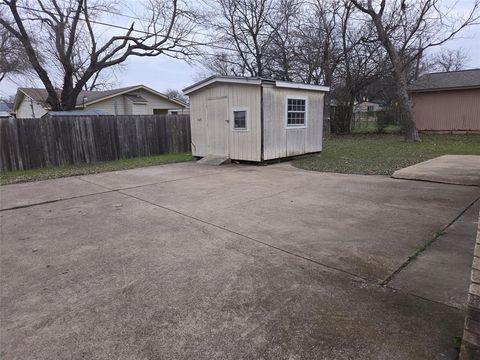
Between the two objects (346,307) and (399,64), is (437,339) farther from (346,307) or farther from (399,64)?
(399,64)

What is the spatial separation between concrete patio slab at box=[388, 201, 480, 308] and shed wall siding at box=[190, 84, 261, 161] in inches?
245

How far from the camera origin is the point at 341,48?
1991cm

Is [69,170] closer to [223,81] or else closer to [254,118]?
[223,81]

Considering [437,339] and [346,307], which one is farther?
[346,307]

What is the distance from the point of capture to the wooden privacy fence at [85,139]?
9.61 metres

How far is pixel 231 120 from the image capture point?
32.2 feet

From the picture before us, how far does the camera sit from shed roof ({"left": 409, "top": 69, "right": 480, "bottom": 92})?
17141 mm

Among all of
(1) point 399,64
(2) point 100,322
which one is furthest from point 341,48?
(2) point 100,322

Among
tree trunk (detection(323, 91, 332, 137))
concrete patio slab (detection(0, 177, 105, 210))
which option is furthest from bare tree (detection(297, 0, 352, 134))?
concrete patio slab (detection(0, 177, 105, 210))

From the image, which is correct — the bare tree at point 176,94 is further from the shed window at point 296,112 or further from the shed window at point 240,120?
the shed window at point 240,120

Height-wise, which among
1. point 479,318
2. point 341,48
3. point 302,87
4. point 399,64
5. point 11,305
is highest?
point 341,48

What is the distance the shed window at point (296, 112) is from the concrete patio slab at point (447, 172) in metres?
3.68

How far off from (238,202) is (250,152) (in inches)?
168

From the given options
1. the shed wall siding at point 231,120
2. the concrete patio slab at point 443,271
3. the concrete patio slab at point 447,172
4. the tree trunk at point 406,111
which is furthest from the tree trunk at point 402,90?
the concrete patio slab at point 443,271
